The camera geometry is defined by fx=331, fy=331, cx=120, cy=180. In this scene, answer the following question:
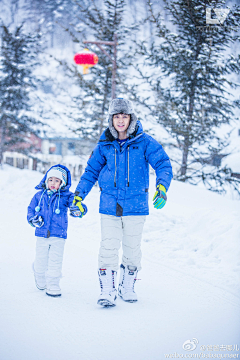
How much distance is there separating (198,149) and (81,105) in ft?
18.0

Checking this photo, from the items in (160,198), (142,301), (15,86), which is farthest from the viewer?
(15,86)

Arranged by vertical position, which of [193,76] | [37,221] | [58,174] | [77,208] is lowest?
[37,221]

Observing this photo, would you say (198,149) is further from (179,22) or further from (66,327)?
(66,327)

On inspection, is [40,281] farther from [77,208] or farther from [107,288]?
[77,208]

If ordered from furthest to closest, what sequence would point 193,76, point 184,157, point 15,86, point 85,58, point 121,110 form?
point 15,86 < point 184,157 < point 193,76 < point 85,58 < point 121,110

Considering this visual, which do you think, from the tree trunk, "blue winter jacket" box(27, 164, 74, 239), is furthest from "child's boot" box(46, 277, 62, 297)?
the tree trunk

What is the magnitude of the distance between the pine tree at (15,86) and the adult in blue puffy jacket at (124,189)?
51.9ft

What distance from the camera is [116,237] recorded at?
3240mm

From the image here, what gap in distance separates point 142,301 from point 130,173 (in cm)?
126

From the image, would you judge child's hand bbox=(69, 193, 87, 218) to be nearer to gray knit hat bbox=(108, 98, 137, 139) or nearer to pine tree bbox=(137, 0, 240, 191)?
gray knit hat bbox=(108, 98, 137, 139)

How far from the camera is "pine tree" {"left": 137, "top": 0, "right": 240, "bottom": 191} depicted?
10188 mm

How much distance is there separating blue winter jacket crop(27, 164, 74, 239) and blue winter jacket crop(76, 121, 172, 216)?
230 millimetres

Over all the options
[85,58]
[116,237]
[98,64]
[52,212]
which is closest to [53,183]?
[52,212]

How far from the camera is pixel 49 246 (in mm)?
3391
